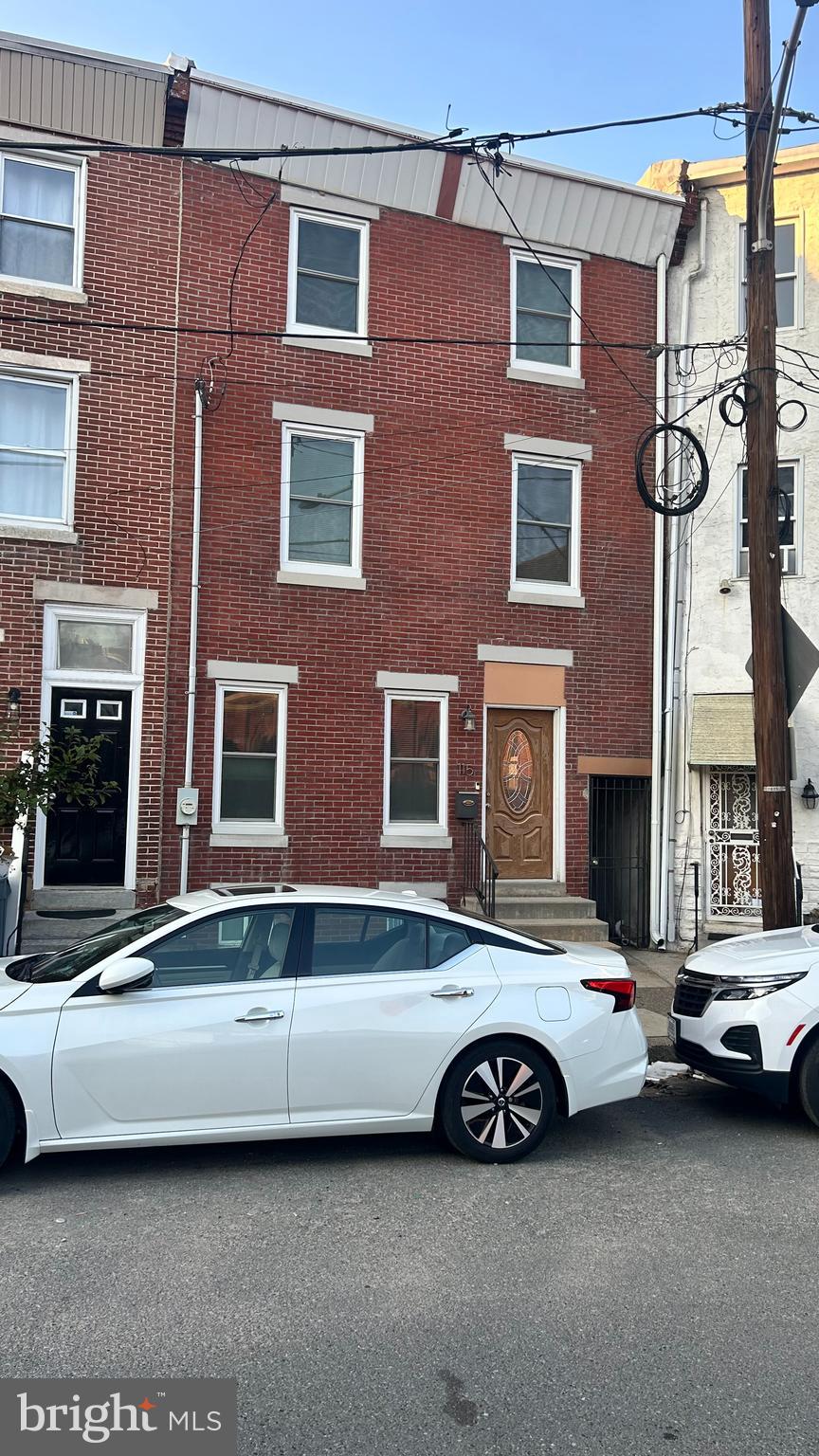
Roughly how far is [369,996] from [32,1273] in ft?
6.87

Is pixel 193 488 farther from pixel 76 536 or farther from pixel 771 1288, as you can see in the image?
pixel 771 1288

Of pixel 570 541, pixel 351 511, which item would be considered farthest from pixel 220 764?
pixel 570 541

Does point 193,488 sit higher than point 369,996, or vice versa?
point 193,488

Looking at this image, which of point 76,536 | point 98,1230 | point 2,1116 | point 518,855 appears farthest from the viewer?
point 518,855

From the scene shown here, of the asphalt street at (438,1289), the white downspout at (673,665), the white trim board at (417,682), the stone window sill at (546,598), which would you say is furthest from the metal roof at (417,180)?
the asphalt street at (438,1289)

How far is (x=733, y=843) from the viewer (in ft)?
45.2

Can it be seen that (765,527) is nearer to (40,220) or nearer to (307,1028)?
(307,1028)

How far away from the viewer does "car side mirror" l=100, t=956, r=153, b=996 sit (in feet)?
18.6

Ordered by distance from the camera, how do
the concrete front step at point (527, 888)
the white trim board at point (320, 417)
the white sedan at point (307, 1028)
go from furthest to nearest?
the concrete front step at point (527, 888), the white trim board at point (320, 417), the white sedan at point (307, 1028)

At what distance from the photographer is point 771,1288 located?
4570mm

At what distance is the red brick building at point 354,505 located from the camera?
12.2 meters

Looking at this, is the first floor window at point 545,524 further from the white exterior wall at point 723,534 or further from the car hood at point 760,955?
the car hood at point 760,955

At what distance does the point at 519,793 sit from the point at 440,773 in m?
1.08

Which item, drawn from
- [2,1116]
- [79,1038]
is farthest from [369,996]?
[2,1116]
